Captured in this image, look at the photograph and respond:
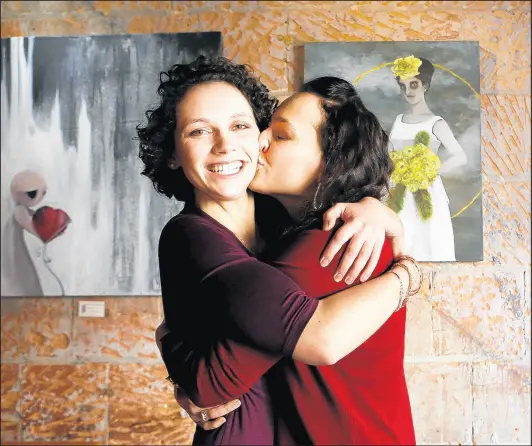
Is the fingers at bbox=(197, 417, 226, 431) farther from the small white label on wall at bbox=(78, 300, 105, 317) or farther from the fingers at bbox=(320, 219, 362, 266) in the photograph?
the small white label on wall at bbox=(78, 300, 105, 317)

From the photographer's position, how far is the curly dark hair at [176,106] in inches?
50.3

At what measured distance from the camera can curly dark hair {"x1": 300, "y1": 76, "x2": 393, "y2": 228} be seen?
1192mm

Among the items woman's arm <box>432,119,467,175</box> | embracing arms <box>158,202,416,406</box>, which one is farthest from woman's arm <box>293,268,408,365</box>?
woman's arm <box>432,119,467,175</box>

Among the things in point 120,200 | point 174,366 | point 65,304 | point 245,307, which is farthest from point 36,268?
point 245,307

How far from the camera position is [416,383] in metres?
2.71

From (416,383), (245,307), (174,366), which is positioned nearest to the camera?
(245,307)

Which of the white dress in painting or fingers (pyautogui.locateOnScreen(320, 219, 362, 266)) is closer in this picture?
fingers (pyautogui.locateOnScreen(320, 219, 362, 266))

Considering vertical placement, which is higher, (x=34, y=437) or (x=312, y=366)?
(x=312, y=366)

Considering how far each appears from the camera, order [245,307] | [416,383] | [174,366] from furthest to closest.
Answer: [416,383], [174,366], [245,307]

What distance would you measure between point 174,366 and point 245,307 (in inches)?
9.2

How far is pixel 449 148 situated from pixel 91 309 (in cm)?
169

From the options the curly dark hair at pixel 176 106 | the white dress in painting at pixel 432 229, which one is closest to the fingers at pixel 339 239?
the curly dark hair at pixel 176 106

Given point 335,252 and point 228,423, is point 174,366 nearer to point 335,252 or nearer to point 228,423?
point 228,423

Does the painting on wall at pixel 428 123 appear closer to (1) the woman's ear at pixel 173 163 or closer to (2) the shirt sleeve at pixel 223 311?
(1) the woman's ear at pixel 173 163
